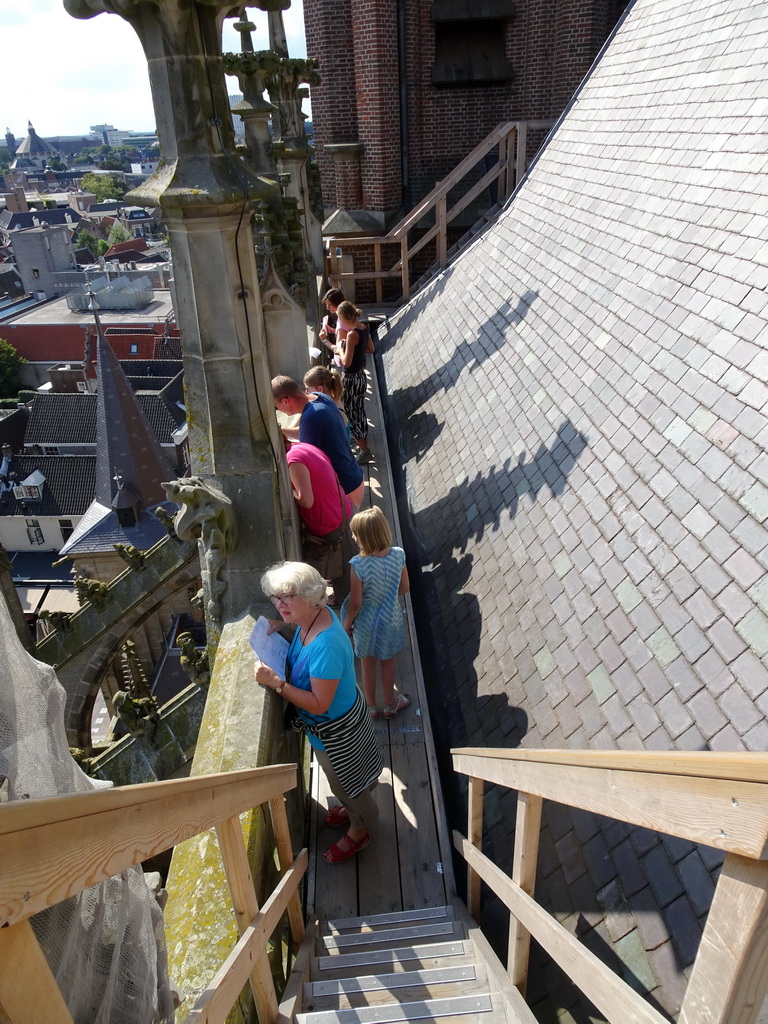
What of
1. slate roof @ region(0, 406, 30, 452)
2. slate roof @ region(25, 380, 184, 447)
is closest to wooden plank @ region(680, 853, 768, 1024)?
slate roof @ region(25, 380, 184, 447)

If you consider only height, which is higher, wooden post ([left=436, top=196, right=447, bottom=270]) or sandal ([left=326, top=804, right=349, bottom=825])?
wooden post ([left=436, top=196, right=447, bottom=270])

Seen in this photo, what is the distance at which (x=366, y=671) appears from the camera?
13.5 feet

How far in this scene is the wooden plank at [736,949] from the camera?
3.32ft

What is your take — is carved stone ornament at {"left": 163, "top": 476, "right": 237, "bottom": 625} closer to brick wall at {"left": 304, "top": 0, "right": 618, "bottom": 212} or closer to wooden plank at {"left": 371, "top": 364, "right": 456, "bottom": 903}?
wooden plank at {"left": 371, "top": 364, "right": 456, "bottom": 903}

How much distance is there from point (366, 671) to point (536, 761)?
7.64ft

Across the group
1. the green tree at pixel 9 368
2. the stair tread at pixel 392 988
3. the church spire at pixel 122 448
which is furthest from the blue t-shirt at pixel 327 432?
the green tree at pixel 9 368

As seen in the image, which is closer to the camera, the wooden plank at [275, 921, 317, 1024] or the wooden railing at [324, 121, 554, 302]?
the wooden plank at [275, 921, 317, 1024]

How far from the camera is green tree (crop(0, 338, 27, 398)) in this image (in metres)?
49.4

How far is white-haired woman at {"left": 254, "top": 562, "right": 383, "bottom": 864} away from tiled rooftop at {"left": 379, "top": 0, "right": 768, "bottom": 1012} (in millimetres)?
A: 738

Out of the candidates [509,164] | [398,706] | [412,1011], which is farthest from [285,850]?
[509,164]

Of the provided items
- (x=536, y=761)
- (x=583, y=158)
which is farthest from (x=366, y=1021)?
(x=583, y=158)

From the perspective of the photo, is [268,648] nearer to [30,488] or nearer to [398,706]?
[398,706]

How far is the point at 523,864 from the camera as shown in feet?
6.98

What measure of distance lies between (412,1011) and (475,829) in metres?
0.74
